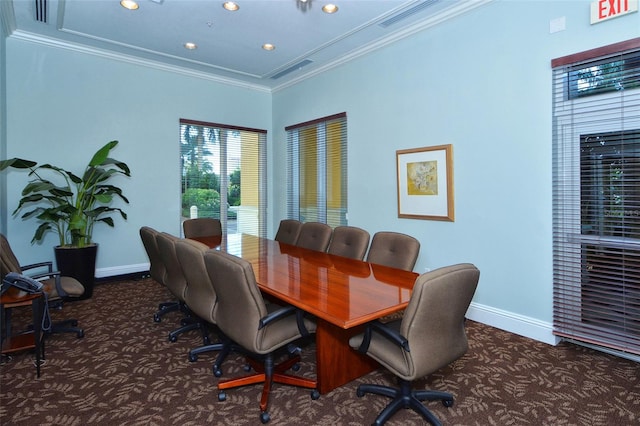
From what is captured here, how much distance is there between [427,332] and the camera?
6.04 ft

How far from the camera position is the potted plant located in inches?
167

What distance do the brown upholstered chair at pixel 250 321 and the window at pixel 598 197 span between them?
2.35 m

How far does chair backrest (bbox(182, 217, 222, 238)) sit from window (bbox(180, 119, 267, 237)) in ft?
2.77

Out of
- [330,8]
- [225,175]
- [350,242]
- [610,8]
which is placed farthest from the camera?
[225,175]

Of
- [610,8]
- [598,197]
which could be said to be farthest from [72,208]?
[610,8]

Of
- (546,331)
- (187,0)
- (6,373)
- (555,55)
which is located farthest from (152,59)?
(546,331)

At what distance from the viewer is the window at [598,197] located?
2686mm

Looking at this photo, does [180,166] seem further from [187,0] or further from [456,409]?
[456,409]

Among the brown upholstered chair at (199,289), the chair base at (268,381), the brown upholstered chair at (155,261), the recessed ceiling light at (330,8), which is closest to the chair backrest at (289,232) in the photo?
the brown upholstered chair at (155,261)

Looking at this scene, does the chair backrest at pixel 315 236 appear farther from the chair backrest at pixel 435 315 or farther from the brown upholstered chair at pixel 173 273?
the chair backrest at pixel 435 315

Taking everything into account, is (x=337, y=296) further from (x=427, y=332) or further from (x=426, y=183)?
(x=426, y=183)

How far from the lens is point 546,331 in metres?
3.12

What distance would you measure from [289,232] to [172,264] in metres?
1.80

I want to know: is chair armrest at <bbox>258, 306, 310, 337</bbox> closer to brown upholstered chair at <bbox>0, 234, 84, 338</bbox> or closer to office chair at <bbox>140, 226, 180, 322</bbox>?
office chair at <bbox>140, 226, 180, 322</bbox>
